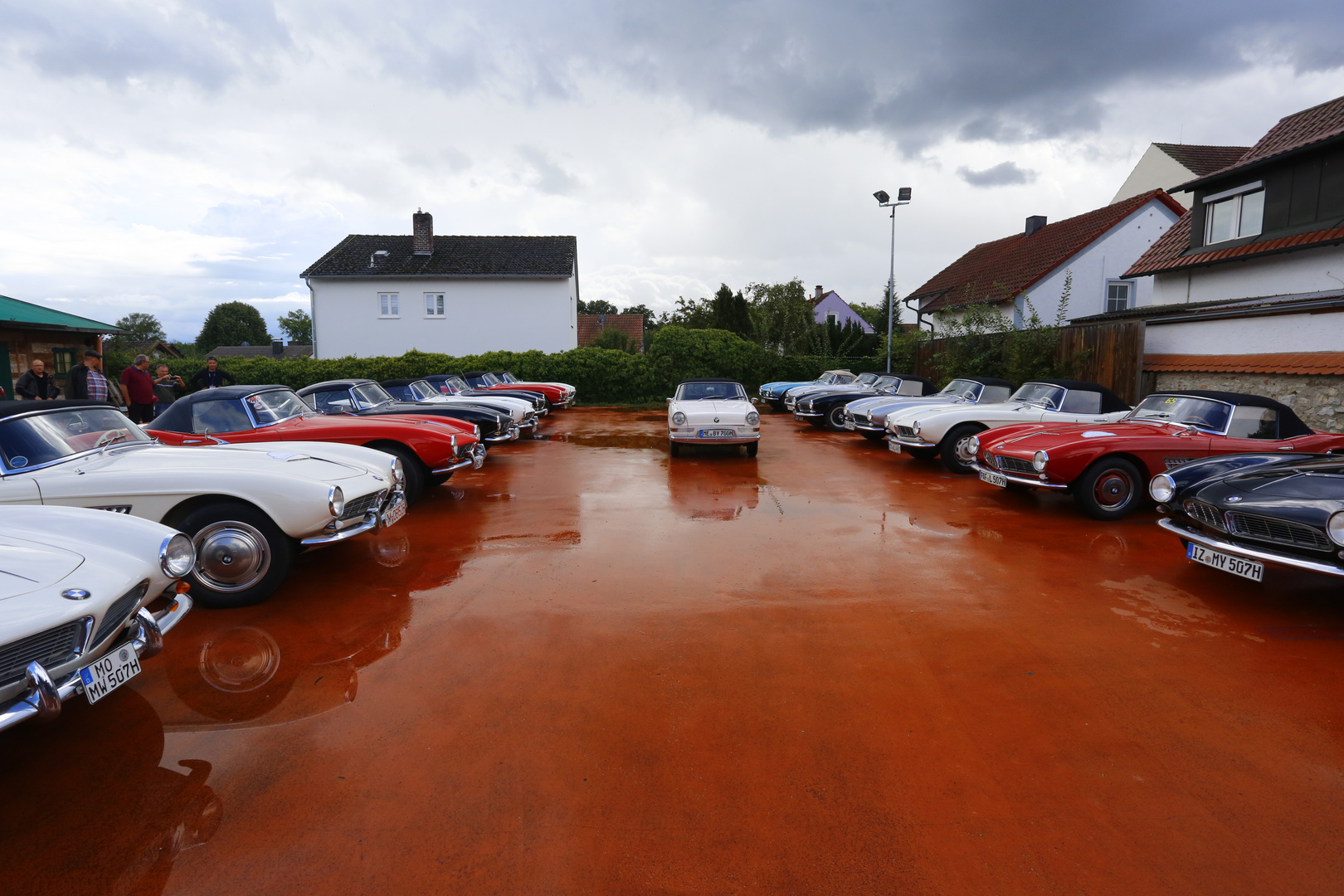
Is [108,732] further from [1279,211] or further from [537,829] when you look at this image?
[1279,211]

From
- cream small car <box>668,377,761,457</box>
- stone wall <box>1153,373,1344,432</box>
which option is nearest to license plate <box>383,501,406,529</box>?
cream small car <box>668,377,761,457</box>

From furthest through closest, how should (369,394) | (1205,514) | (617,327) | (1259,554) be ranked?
(617,327)
(369,394)
(1205,514)
(1259,554)

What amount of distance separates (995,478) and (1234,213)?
1211 cm

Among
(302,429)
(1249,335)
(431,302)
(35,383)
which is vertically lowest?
(302,429)

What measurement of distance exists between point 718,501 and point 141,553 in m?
5.68

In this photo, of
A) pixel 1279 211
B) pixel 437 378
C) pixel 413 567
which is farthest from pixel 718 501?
pixel 1279 211

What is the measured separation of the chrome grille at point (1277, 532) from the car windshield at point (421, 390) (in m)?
11.0

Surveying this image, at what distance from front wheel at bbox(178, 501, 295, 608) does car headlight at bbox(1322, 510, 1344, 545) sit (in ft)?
21.2

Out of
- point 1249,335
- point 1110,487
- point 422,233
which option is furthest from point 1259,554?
point 422,233

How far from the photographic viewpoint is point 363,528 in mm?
5129

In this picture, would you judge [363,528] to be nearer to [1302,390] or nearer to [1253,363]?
[1302,390]

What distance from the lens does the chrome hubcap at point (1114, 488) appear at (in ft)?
23.3

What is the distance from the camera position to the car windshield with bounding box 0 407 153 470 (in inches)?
173

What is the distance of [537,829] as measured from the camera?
8.48 ft
